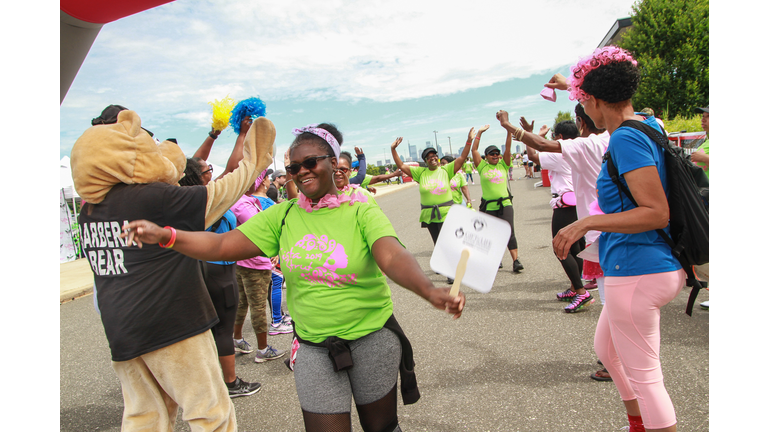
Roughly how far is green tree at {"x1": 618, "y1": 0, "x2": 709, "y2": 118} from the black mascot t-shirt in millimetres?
25943

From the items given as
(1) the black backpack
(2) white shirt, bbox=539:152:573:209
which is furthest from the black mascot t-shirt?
(2) white shirt, bbox=539:152:573:209

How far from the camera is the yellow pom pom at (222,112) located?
3.06 meters

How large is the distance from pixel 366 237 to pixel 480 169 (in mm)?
5543

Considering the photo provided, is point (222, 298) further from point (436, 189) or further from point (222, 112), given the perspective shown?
point (436, 189)

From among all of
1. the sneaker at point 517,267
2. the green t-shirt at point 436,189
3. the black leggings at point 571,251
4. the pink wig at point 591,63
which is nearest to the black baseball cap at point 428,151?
the green t-shirt at point 436,189

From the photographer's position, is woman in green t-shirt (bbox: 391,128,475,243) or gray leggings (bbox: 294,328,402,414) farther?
woman in green t-shirt (bbox: 391,128,475,243)

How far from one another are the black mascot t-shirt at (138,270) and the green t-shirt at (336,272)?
24.2 inches

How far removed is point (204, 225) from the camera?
7.48 feet

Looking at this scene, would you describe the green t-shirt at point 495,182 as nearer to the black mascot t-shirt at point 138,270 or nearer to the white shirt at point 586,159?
the white shirt at point 586,159

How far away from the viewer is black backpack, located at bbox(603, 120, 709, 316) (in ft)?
6.43

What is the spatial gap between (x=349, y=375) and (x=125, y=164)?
4.68 ft

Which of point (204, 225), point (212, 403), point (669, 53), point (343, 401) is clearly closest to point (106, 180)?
point (204, 225)

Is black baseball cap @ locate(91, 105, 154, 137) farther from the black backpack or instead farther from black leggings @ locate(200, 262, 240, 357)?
the black backpack

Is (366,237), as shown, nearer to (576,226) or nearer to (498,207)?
(576,226)
